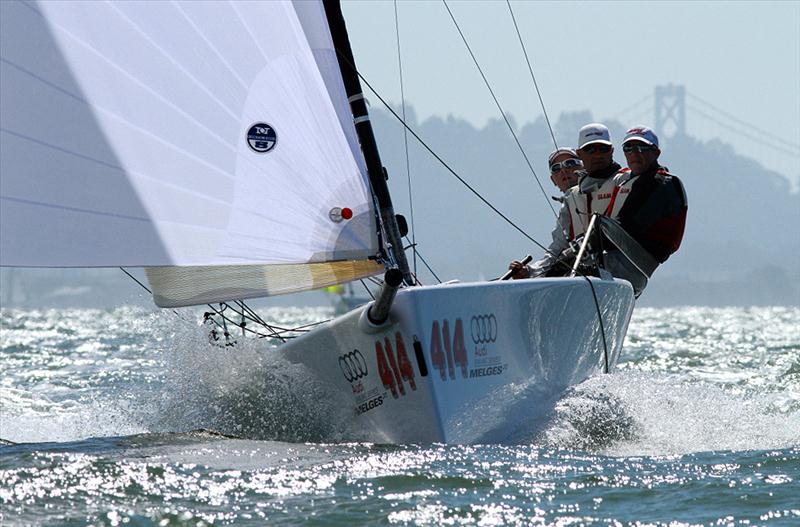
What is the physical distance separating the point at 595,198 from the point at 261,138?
1889 millimetres

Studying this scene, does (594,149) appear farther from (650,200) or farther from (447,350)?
(447,350)

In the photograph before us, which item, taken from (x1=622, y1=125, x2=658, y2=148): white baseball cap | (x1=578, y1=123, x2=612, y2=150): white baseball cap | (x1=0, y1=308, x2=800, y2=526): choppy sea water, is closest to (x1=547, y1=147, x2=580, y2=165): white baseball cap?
(x1=578, y1=123, x2=612, y2=150): white baseball cap

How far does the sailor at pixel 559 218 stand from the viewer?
6.17 m

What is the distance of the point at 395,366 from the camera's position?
487cm

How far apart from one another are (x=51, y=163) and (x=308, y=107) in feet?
3.31

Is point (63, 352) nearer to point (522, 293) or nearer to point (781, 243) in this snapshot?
point (522, 293)

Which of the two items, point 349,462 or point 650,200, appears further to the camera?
point 650,200

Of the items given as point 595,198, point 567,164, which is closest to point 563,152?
point 567,164

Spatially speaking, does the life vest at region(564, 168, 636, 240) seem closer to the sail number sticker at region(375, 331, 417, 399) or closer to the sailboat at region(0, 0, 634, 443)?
the sailboat at region(0, 0, 634, 443)

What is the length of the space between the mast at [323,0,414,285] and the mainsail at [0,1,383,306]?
114mm

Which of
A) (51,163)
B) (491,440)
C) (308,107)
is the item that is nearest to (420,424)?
(491,440)

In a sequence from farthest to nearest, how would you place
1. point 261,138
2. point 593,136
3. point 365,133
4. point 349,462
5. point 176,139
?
1. point 593,136
2. point 365,133
3. point 261,138
4. point 176,139
5. point 349,462

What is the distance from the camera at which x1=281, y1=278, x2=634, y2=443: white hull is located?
15.8ft

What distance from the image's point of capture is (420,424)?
16.0ft
